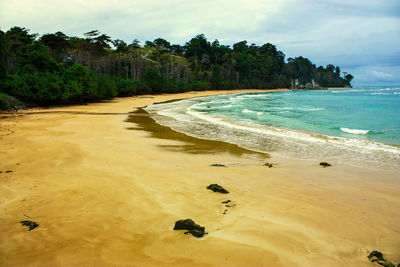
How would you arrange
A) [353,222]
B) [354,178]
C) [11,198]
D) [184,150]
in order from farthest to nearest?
[184,150]
[354,178]
[11,198]
[353,222]

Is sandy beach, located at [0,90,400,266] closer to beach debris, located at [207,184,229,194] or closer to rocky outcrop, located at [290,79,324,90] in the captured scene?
beach debris, located at [207,184,229,194]

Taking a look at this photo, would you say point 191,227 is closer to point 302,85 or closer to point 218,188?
point 218,188

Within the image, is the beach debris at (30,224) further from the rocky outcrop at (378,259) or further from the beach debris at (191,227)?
the rocky outcrop at (378,259)

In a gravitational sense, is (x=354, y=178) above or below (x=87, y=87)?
below

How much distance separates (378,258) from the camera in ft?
11.4

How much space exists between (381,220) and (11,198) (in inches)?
273

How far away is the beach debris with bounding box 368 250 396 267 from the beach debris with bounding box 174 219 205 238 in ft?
7.64

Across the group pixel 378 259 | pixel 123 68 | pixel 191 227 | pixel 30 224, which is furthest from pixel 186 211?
pixel 123 68

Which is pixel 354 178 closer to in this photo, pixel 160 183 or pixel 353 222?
pixel 353 222

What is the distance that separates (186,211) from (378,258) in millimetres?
2939

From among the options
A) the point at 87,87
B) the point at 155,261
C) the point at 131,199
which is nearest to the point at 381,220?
the point at 155,261

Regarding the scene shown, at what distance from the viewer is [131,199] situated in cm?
516

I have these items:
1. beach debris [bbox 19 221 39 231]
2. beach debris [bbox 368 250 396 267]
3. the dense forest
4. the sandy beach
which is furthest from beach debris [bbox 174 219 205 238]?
the dense forest

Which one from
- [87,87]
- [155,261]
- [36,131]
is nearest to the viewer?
[155,261]
